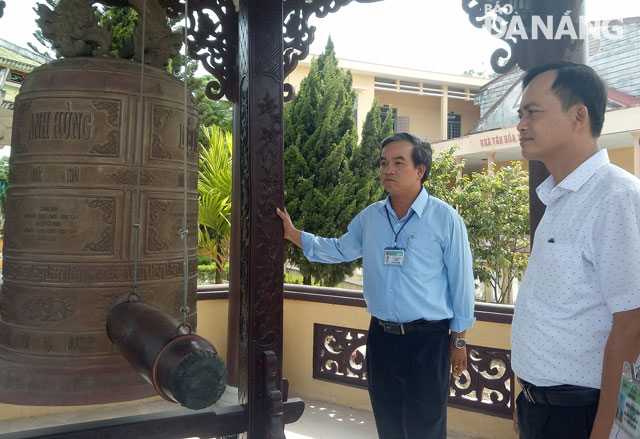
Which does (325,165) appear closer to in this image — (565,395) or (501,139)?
(501,139)

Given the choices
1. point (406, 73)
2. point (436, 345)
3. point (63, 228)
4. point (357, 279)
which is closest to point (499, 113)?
point (406, 73)

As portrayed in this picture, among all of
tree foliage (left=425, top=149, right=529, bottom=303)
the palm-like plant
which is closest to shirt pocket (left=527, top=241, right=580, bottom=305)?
the palm-like plant

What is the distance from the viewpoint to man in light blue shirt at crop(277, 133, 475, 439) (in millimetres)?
2215

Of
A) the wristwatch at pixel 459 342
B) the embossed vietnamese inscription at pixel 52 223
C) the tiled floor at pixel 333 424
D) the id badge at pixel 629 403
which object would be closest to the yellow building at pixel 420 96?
the tiled floor at pixel 333 424

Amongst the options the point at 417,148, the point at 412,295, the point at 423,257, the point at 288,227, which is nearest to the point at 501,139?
the point at 417,148

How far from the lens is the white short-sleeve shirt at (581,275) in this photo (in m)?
1.20

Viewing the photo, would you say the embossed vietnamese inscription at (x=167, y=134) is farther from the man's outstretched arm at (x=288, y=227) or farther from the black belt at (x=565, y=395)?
the black belt at (x=565, y=395)

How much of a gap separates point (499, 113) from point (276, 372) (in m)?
12.6

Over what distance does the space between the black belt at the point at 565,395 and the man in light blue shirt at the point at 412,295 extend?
2.76 feet

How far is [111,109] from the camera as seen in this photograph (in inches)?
68.5

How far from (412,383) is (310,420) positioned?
1749 mm

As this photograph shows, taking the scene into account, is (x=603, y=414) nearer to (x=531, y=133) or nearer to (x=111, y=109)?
(x=531, y=133)

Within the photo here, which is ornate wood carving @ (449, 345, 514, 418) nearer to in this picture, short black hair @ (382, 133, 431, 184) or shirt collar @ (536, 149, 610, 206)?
short black hair @ (382, 133, 431, 184)

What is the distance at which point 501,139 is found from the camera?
11.9 meters
